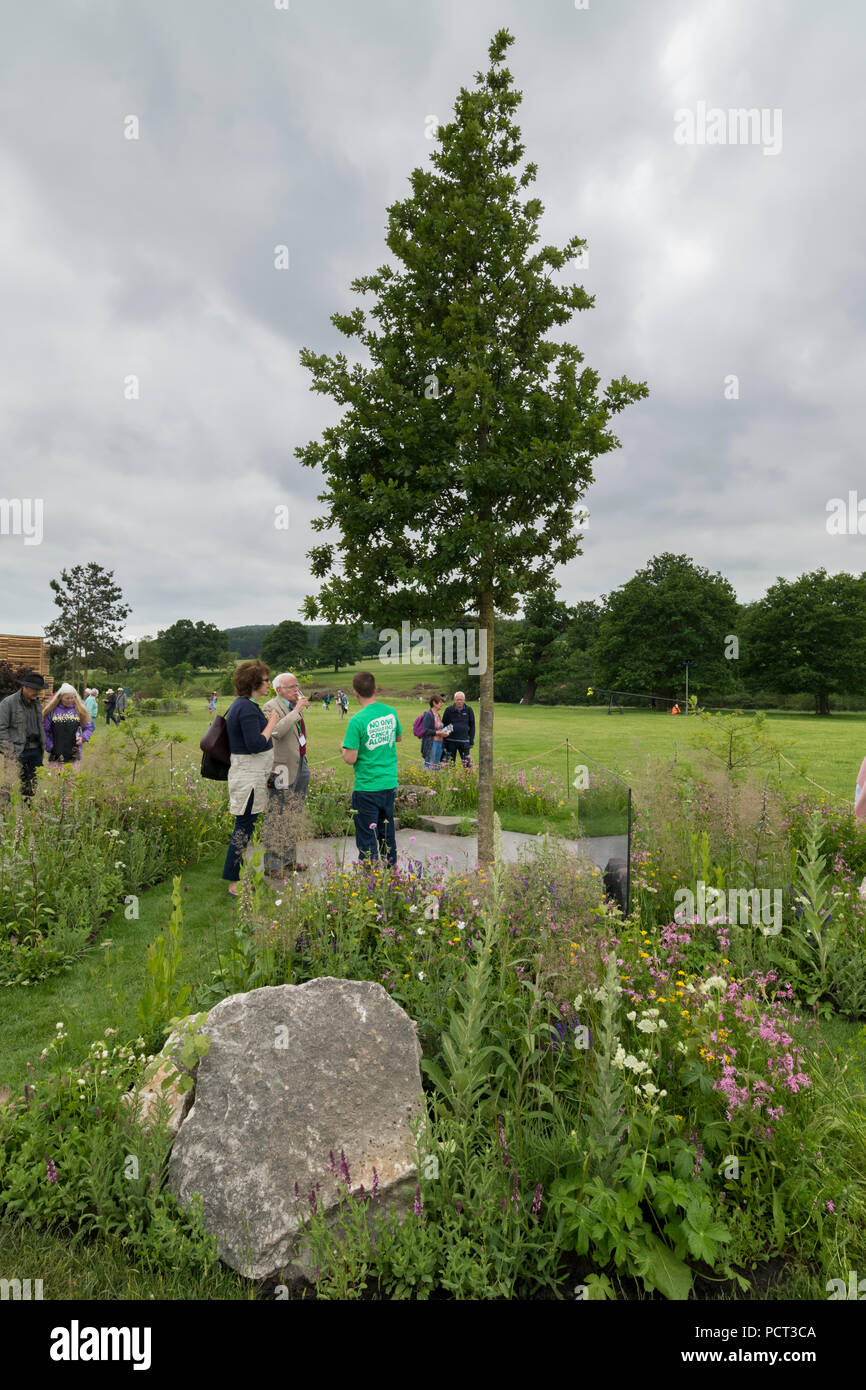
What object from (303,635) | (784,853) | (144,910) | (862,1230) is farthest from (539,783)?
(303,635)

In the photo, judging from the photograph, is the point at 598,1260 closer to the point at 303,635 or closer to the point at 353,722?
the point at 353,722

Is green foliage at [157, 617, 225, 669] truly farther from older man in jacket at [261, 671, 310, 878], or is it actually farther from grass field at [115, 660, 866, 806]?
older man in jacket at [261, 671, 310, 878]

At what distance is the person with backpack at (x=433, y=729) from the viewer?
513 inches

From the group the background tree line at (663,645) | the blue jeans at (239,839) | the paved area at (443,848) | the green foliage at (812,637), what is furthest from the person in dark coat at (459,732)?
the green foliage at (812,637)

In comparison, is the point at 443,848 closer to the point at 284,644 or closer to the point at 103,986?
the point at 103,986

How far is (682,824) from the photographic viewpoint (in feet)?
21.2

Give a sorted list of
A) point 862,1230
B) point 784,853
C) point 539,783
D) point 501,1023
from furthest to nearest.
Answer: point 539,783
point 784,853
point 501,1023
point 862,1230

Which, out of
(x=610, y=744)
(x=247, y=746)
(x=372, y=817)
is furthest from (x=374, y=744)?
(x=610, y=744)

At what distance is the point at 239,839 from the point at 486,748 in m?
2.89

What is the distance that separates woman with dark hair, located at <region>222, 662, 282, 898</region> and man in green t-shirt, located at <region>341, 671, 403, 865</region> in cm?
90

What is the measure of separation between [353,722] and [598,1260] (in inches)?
188

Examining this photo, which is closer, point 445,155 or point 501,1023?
point 501,1023

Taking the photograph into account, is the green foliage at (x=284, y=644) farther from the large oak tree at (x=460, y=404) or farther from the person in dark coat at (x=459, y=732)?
the large oak tree at (x=460, y=404)
